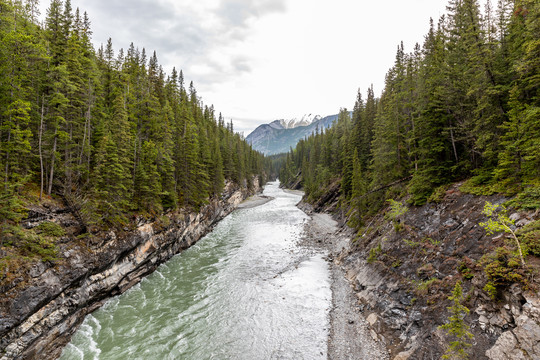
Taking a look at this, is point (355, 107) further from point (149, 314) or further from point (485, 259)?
point (149, 314)

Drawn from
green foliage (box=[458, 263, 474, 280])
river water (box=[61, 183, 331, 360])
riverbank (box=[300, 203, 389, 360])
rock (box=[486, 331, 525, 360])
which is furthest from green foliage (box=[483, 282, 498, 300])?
river water (box=[61, 183, 331, 360])

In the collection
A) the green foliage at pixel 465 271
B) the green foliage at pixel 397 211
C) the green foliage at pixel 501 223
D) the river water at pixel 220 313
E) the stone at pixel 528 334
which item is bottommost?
the river water at pixel 220 313

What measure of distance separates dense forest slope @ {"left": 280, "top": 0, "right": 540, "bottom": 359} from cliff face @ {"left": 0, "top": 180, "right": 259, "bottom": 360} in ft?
63.6

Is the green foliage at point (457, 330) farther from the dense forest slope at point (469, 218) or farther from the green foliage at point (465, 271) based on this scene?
the green foliage at point (465, 271)

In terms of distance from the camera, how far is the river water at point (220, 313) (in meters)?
13.4

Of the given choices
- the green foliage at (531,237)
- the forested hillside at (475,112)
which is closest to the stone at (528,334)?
the green foliage at (531,237)

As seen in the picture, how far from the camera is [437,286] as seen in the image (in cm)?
1269

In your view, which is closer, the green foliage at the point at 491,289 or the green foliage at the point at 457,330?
the green foliage at the point at 457,330

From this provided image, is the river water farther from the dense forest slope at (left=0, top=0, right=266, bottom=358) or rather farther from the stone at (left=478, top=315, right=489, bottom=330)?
the stone at (left=478, top=315, right=489, bottom=330)

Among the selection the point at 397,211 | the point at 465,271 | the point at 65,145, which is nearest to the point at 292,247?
the point at 397,211

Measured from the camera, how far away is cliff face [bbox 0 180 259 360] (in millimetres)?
11283

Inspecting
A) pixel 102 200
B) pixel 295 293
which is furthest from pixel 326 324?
pixel 102 200

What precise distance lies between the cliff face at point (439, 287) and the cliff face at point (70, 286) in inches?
763

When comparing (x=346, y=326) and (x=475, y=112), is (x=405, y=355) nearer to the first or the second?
(x=346, y=326)
